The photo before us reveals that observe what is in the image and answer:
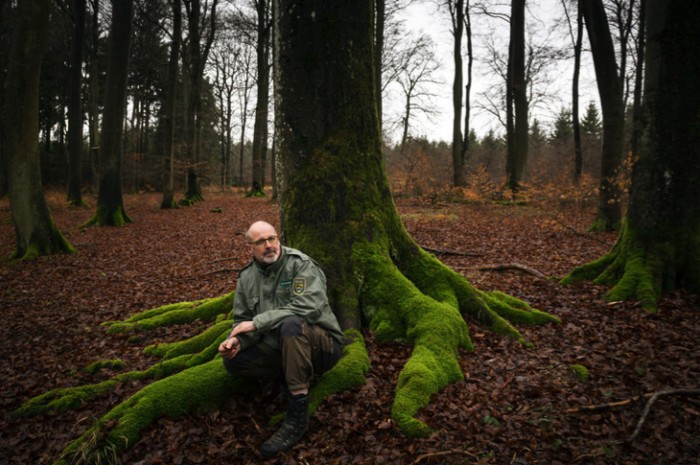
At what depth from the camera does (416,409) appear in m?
3.11

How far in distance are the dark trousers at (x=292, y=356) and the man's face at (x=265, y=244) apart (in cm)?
62

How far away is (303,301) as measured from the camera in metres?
3.34

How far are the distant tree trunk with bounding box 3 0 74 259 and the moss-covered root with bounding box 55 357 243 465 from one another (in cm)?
831

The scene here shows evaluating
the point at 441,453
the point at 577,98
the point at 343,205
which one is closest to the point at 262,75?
the point at 577,98

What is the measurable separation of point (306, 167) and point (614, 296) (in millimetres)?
4386

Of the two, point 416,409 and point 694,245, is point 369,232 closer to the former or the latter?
point 416,409

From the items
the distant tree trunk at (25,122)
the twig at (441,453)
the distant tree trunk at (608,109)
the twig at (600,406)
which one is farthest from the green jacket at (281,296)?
the distant tree trunk at (608,109)

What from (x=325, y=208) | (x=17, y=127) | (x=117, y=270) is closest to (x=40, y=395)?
(x=325, y=208)

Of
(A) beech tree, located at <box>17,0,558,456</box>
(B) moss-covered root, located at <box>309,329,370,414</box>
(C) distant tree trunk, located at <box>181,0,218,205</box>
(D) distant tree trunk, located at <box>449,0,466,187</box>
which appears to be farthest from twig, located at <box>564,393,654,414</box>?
(C) distant tree trunk, located at <box>181,0,218,205</box>

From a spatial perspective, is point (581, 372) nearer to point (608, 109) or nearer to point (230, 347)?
point (230, 347)

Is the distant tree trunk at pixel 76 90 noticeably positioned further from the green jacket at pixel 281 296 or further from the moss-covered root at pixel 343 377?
the moss-covered root at pixel 343 377

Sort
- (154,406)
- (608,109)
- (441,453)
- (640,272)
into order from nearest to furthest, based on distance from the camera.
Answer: (441,453) < (154,406) < (640,272) < (608,109)

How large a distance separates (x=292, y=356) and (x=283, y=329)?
23 cm

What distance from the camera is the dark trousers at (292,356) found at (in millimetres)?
3100
